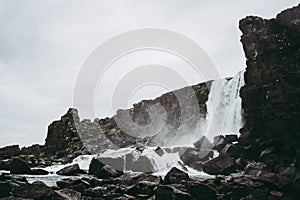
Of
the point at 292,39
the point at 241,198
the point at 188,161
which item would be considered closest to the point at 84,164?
the point at 188,161

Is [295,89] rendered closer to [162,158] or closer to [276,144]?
[276,144]

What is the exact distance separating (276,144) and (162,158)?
12.3 m

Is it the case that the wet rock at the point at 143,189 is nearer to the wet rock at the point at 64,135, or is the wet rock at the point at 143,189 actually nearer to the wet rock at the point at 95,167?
the wet rock at the point at 95,167

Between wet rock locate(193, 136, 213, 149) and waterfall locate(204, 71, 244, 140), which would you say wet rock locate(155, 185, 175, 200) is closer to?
wet rock locate(193, 136, 213, 149)

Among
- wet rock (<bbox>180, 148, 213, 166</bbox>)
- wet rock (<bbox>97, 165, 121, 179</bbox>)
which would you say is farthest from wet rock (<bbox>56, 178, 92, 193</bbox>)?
wet rock (<bbox>180, 148, 213, 166</bbox>)

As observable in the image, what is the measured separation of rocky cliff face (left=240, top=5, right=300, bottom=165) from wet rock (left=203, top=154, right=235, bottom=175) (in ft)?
11.6

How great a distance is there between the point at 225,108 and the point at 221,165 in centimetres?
1948

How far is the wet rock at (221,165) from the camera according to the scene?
3260cm

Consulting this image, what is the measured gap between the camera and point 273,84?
1375 inches

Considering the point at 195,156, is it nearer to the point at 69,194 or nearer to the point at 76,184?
the point at 76,184

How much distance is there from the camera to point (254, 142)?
119 feet

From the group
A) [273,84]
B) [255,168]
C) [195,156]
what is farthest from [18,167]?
[273,84]

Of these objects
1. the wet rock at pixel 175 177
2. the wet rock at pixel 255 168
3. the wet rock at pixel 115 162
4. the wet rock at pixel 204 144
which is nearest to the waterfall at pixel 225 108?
the wet rock at pixel 204 144

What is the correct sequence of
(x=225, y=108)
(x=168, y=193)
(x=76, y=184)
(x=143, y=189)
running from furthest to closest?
1. (x=225, y=108)
2. (x=76, y=184)
3. (x=143, y=189)
4. (x=168, y=193)
